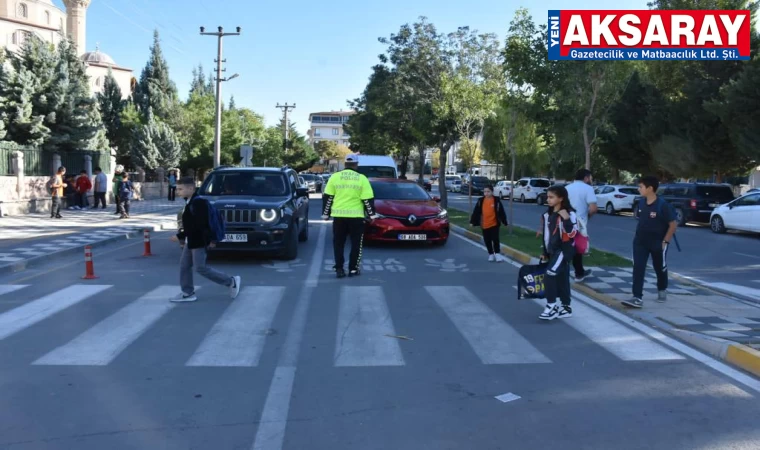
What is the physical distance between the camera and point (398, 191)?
51.5ft

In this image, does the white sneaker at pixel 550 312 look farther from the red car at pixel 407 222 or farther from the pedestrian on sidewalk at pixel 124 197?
the pedestrian on sidewalk at pixel 124 197

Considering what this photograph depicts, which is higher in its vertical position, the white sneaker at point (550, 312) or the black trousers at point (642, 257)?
the black trousers at point (642, 257)

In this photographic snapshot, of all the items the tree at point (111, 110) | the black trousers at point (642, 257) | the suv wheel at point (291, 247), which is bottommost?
the suv wheel at point (291, 247)

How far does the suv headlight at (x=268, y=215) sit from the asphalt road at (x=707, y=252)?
724 centimetres

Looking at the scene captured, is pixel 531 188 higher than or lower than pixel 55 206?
higher

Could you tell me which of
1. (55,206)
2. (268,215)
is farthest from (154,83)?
(268,215)

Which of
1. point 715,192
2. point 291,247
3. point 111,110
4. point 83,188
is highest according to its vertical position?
point 111,110

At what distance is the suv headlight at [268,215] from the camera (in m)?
11.8

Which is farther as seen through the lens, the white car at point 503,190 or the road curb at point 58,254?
the white car at point 503,190

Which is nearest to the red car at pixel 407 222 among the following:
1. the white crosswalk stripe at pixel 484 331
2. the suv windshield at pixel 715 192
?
the white crosswalk stripe at pixel 484 331

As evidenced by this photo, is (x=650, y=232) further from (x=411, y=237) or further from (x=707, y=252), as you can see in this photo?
(x=707, y=252)

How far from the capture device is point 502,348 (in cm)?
650

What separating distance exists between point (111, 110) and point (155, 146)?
14821 millimetres

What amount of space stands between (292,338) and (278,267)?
16.5 feet
